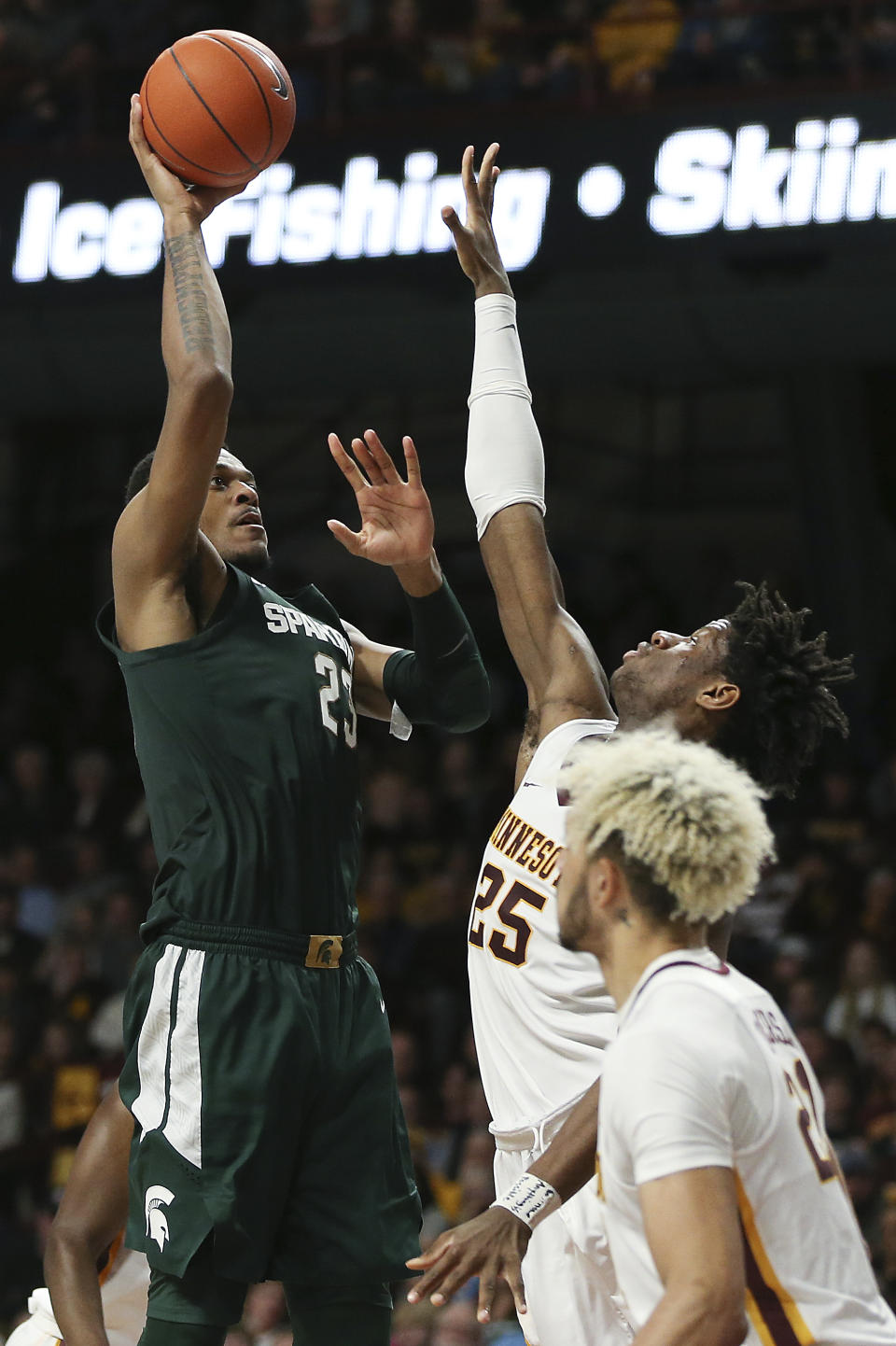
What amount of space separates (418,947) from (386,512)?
7110 millimetres

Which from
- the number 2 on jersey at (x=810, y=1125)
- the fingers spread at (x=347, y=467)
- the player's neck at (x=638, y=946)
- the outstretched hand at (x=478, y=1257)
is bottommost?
the outstretched hand at (x=478, y=1257)

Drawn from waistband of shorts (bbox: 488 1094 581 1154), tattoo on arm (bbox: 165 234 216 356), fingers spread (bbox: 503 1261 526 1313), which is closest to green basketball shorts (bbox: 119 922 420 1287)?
fingers spread (bbox: 503 1261 526 1313)

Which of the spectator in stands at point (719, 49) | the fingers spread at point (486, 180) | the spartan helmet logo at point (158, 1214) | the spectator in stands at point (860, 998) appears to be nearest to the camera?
the spartan helmet logo at point (158, 1214)

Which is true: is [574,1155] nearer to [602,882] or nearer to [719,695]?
[602,882]

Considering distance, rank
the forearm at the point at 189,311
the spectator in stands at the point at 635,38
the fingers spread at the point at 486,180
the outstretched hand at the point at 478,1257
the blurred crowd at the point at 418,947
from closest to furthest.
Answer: the outstretched hand at the point at 478,1257, the forearm at the point at 189,311, the fingers spread at the point at 486,180, the blurred crowd at the point at 418,947, the spectator in stands at the point at 635,38

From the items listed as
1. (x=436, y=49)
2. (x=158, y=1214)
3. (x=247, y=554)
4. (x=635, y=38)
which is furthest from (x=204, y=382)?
(x=436, y=49)

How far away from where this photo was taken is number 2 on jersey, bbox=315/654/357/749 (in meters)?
3.86

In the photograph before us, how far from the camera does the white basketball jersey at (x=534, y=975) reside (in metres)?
4.04

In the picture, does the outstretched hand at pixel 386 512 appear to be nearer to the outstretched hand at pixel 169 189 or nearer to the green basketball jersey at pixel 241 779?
the green basketball jersey at pixel 241 779

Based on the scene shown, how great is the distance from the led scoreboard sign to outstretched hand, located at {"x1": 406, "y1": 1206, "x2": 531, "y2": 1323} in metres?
7.98

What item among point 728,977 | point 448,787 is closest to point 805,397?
point 448,787

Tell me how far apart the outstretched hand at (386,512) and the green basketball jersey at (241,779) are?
1.45 ft

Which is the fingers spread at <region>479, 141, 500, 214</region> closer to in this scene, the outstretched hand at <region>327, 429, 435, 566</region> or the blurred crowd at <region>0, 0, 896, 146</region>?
the outstretched hand at <region>327, 429, 435, 566</region>

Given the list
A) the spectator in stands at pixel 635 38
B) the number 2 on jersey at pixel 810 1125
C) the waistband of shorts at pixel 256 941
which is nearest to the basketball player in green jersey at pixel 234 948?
the waistband of shorts at pixel 256 941
